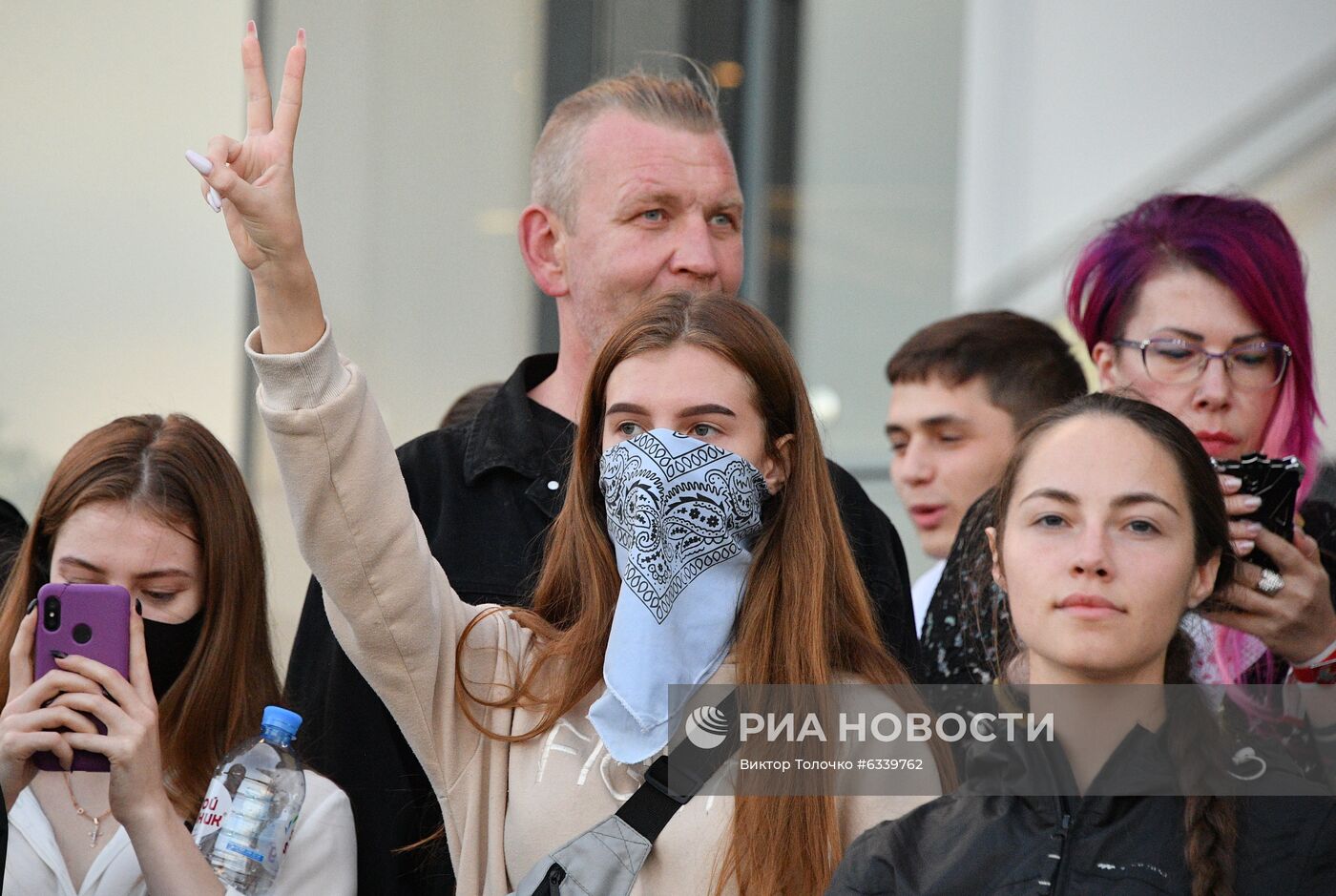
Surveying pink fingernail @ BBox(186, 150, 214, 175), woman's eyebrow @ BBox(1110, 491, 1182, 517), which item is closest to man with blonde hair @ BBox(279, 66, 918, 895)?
woman's eyebrow @ BBox(1110, 491, 1182, 517)

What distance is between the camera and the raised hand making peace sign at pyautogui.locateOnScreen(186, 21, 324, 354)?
298 cm

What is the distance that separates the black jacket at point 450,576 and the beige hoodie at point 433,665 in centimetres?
44

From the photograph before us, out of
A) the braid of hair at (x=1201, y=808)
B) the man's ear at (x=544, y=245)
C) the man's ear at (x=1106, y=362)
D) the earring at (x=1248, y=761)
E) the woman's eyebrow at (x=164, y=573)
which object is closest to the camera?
the braid of hair at (x=1201, y=808)

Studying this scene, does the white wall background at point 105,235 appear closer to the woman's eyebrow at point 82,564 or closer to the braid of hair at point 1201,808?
the woman's eyebrow at point 82,564

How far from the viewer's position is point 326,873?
138 inches

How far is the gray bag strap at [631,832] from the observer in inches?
119

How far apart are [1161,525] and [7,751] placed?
6.45 feet

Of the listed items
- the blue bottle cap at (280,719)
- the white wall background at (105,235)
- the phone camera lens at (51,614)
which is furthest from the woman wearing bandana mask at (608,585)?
the white wall background at (105,235)

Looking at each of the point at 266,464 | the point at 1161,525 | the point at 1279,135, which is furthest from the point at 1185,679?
the point at 266,464

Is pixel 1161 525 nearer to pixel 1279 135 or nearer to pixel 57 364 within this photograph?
pixel 1279 135

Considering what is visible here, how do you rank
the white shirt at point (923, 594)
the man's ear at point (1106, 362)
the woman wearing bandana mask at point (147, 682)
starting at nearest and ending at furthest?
the woman wearing bandana mask at point (147, 682) < the man's ear at point (1106, 362) < the white shirt at point (923, 594)

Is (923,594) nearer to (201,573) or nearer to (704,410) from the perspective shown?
(704,410)

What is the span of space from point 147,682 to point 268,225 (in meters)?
0.87

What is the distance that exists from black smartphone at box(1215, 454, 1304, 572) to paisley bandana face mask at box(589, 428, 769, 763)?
0.90 m
